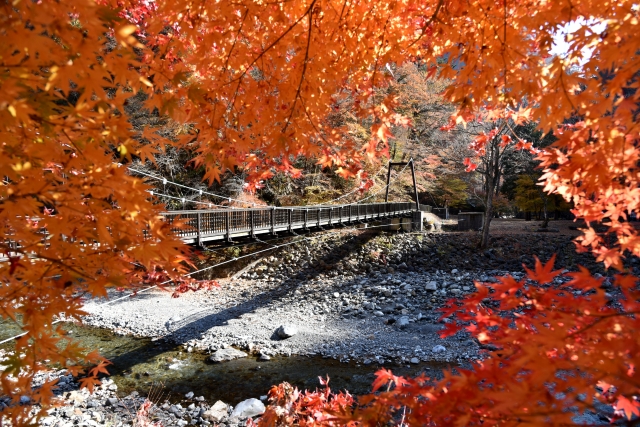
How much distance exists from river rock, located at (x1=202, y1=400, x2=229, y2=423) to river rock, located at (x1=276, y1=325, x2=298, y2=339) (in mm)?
2197

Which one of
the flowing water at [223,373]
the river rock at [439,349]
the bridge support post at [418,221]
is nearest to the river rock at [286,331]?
the flowing water at [223,373]

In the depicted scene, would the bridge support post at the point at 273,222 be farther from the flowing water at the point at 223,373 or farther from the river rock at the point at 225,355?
the flowing water at the point at 223,373

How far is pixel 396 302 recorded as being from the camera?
26.2ft

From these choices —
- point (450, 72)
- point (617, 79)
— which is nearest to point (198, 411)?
point (450, 72)

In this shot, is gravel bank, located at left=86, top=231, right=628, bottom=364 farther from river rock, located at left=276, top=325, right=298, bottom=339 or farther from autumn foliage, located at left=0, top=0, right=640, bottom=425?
autumn foliage, located at left=0, top=0, right=640, bottom=425

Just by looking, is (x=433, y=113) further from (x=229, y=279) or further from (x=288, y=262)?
(x=229, y=279)

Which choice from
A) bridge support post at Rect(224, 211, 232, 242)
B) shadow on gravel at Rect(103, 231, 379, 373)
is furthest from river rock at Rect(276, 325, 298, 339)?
bridge support post at Rect(224, 211, 232, 242)

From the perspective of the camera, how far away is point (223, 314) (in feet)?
26.4

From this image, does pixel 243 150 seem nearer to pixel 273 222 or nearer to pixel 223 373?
pixel 223 373

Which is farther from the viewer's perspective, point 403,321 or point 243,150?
point 403,321

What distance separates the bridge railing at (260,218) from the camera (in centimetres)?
587

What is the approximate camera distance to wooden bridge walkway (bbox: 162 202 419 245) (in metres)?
5.82

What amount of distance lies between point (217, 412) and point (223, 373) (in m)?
1.18

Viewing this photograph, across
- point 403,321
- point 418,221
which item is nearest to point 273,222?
point 403,321
